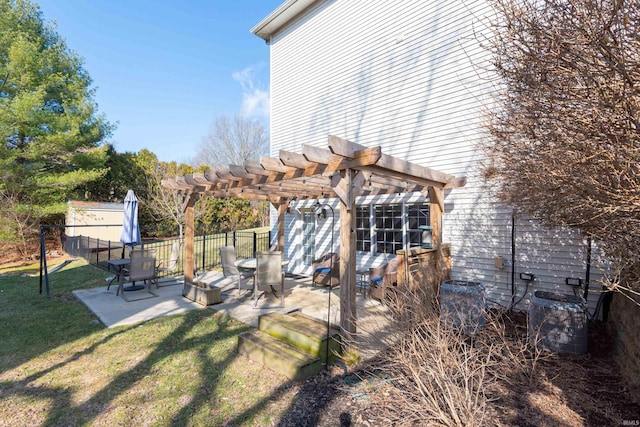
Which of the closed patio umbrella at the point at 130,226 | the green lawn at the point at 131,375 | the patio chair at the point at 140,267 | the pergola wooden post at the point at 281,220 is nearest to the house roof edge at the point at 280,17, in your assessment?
the pergola wooden post at the point at 281,220

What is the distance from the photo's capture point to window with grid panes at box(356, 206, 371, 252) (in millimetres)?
7608

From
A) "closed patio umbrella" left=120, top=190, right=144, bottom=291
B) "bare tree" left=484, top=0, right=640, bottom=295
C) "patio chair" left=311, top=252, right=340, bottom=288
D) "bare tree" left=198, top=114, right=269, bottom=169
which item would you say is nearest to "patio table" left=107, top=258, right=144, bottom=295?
"closed patio umbrella" left=120, top=190, right=144, bottom=291

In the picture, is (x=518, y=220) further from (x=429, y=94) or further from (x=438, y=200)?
(x=429, y=94)

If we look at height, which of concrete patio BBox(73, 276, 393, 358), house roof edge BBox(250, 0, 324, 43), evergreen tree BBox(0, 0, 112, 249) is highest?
house roof edge BBox(250, 0, 324, 43)

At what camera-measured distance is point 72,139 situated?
11180 mm

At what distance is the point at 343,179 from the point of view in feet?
11.8

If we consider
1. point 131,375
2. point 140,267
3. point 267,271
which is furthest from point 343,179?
point 140,267

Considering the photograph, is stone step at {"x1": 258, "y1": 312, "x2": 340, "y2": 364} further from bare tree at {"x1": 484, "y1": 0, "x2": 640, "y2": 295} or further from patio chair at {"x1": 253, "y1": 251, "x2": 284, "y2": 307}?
bare tree at {"x1": 484, "y1": 0, "x2": 640, "y2": 295}

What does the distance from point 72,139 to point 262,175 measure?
10677 mm

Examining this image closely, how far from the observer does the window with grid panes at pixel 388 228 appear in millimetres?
7055

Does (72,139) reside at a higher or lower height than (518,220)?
higher

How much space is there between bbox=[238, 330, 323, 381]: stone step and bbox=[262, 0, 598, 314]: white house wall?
3.98 m

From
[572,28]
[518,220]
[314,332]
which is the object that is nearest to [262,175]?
[314,332]

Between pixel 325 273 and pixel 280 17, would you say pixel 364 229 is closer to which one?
pixel 325 273
